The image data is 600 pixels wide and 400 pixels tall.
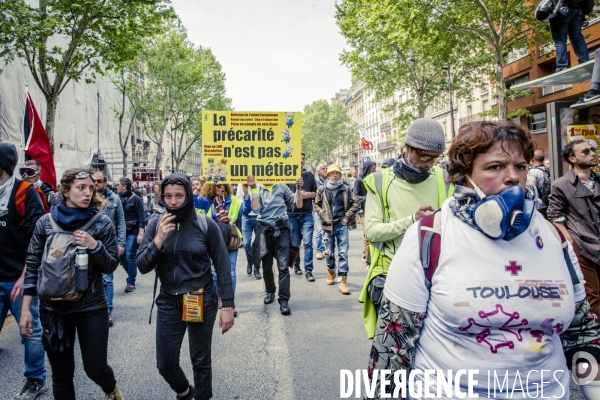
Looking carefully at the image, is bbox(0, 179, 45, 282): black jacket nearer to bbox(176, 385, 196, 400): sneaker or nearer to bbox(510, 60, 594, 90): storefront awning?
bbox(176, 385, 196, 400): sneaker

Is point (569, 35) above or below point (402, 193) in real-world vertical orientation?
above

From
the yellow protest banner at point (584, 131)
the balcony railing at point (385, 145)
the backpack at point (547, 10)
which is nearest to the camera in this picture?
the yellow protest banner at point (584, 131)

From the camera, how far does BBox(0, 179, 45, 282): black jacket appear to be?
12.3 ft

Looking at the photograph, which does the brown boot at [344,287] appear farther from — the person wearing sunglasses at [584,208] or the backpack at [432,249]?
the backpack at [432,249]

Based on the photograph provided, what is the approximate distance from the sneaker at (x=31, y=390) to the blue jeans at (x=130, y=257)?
3992 millimetres

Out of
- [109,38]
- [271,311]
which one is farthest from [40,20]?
[271,311]

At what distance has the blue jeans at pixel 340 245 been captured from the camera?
7505 mm

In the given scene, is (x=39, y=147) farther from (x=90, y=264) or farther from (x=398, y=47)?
(x=398, y=47)

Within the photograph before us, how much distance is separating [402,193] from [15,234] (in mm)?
3103

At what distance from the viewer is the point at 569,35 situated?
7.03m

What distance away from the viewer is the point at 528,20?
17984 mm

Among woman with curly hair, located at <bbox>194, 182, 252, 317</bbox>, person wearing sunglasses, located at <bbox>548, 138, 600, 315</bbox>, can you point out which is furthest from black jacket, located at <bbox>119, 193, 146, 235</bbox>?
person wearing sunglasses, located at <bbox>548, 138, 600, 315</bbox>

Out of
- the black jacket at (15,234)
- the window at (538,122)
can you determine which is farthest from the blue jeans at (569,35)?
the window at (538,122)

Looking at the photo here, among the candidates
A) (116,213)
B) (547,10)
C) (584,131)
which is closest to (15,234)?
(116,213)
